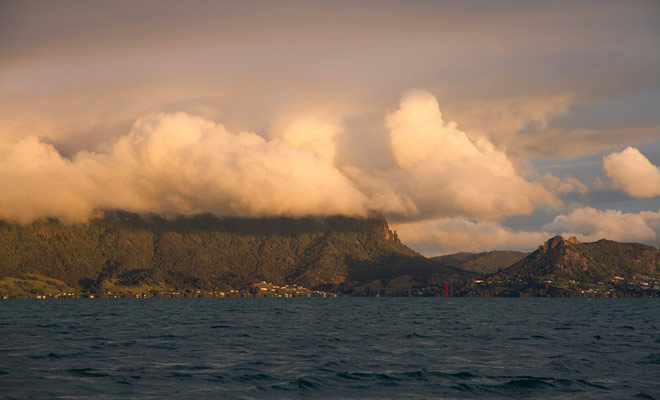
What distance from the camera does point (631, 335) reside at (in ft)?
329

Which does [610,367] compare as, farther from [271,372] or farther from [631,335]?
[631,335]

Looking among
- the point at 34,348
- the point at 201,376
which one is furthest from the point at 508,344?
the point at 34,348

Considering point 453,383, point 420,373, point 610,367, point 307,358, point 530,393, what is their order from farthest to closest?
point 307,358 < point 610,367 < point 420,373 < point 453,383 < point 530,393

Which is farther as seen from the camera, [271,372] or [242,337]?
[242,337]

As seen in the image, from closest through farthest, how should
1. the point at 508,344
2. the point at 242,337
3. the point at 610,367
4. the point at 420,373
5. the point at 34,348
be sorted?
the point at 420,373, the point at 610,367, the point at 34,348, the point at 508,344, the point at 242,337

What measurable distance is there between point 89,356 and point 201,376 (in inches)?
826

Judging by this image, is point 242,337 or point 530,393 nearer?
point 530,393

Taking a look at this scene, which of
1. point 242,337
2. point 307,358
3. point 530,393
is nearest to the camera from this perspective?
point 530,393

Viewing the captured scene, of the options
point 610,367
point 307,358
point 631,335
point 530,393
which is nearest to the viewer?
point 530,393

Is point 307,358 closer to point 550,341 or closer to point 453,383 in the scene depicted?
point 453,383

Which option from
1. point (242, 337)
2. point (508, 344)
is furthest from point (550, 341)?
point (242, 337)

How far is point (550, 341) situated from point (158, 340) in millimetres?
58576

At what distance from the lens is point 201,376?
5378 cm

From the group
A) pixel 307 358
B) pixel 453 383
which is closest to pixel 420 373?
pixel 453 383
